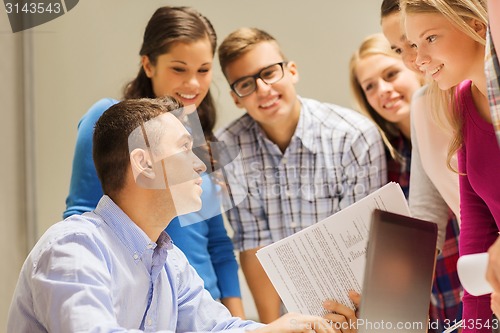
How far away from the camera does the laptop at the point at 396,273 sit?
83 cm

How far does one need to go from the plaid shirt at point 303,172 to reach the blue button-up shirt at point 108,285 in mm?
321

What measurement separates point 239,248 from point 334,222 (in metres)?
0.46

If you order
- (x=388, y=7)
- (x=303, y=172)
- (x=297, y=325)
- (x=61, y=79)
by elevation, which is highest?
(x=388, y=7)

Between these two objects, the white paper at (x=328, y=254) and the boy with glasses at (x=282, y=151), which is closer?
the white paper at (x=328, y=254)

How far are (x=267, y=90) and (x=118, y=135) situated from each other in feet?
1.56

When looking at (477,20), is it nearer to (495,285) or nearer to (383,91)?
(495,285)

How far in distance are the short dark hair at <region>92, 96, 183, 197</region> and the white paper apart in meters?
0.23

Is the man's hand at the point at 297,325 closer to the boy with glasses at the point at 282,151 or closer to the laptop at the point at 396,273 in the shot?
the laptop at the point at 396,273

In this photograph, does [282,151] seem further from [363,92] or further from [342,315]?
[342,315]

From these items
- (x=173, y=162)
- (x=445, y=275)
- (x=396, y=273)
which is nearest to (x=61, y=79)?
(x=173, y=162)

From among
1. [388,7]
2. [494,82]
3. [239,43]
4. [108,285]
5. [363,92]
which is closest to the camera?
[494,82]

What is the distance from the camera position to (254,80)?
1.38m

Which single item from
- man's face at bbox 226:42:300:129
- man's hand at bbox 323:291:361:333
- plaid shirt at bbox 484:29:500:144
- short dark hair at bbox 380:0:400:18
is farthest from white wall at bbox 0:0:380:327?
plaid shirt at bbox 484:29:500:144

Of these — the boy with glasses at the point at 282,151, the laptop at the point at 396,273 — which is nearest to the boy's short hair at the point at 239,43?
the boy with glasses at the point at 282,151
